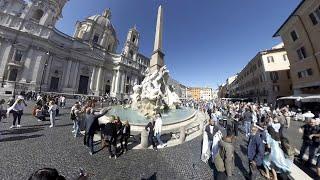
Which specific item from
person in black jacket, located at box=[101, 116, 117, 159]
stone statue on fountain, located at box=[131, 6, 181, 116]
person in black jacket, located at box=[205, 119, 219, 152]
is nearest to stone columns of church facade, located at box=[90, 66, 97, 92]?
stone statue on fountain, located at box=[131, 6, 181, 116]

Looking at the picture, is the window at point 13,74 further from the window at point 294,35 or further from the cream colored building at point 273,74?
the cream colored building at point 273,74

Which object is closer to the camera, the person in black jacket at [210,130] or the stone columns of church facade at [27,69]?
the person in black jacket at [210,130]

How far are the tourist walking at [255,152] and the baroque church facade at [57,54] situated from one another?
34142mm

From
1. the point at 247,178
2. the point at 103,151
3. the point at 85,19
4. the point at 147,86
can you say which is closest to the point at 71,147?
the point at 103,151

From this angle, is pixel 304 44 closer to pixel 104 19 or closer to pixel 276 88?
pixel 276 88

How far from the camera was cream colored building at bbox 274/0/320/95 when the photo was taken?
17.5m

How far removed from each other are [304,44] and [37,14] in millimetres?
50550

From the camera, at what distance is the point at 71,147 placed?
617 cm

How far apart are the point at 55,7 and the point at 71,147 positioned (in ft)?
145

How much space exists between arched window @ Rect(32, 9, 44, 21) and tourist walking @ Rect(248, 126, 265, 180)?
46.9 meters

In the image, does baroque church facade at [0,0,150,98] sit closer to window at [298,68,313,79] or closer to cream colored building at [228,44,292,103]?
cream colored building at [228,44,292,103]

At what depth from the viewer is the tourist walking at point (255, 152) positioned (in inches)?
164

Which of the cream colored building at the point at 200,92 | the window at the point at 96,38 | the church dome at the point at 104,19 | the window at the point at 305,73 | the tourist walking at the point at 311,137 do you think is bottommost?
the tourist walking at the point at 311,137

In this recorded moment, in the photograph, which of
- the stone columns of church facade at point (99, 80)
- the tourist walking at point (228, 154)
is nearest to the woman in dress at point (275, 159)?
the tourist walking at point (228, 154)
